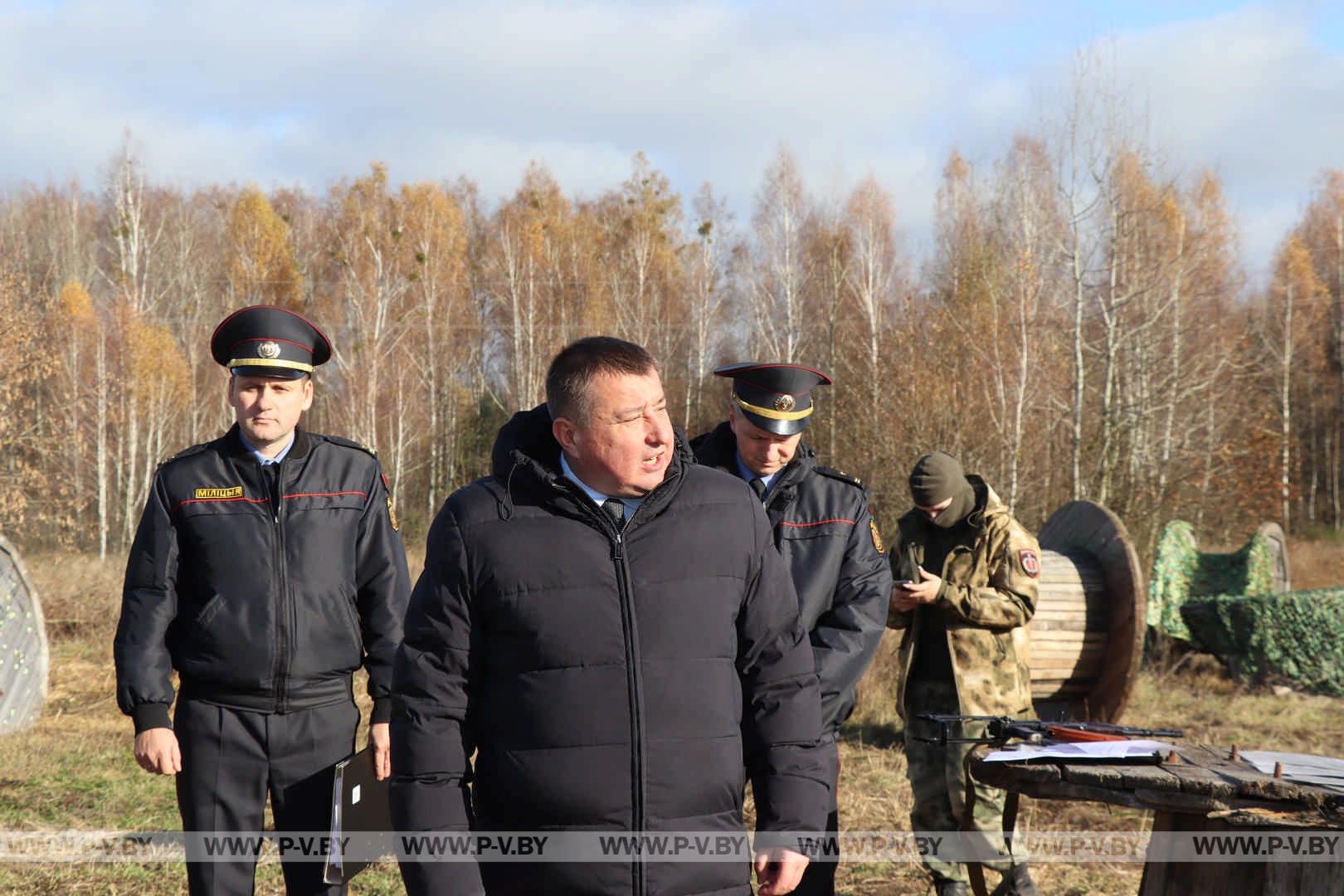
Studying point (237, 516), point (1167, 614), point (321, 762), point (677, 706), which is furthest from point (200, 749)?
point (1167, 614)

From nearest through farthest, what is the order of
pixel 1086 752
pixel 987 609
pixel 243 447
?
pixel 1086 752
pixel 243 447
pixel 987 609

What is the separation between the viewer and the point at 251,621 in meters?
3.36

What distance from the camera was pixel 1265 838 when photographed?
3.22 m

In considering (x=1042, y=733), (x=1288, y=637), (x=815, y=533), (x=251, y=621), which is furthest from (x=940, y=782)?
(x=1288, y=637)

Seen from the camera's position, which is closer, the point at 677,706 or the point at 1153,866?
the point at 677,706

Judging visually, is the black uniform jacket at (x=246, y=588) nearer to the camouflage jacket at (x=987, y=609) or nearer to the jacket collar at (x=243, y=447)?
the jacket collar at (x=243, y=447)

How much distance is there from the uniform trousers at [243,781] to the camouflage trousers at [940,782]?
2548 millimetres

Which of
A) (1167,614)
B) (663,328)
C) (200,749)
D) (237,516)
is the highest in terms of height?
(663,328)

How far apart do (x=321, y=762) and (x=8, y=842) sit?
3108mm

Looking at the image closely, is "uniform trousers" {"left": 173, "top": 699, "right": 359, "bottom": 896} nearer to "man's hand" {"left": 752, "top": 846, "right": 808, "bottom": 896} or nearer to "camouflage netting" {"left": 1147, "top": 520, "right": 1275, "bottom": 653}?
"man's hand" {"left": 752, "top": 846, "right": 808, "bottom": 896}

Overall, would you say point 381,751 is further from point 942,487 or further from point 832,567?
point 942,487

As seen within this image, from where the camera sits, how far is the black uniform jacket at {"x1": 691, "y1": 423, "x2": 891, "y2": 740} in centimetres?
370

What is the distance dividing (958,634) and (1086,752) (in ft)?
6.38

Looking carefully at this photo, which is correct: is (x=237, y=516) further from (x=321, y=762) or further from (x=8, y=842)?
(x=8, y=842)
